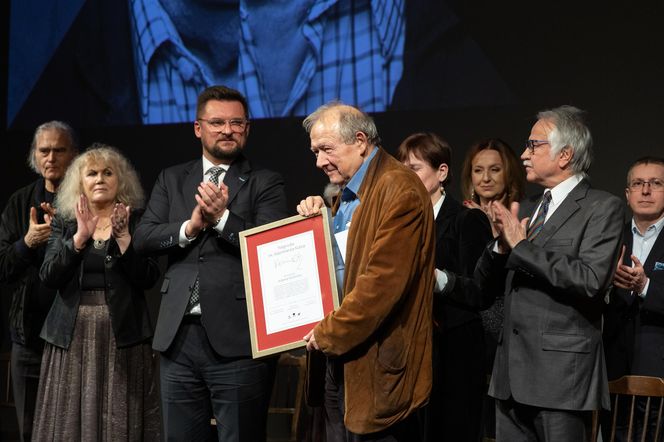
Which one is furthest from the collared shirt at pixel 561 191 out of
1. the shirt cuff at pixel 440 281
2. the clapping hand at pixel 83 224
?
the clapping hand at pixel 83 224

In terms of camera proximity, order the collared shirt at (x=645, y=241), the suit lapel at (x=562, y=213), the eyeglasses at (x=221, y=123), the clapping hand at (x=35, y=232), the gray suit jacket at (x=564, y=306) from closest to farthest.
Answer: the gray suit jacket at (x=564, y=306), the suit lapel at (x=562, y=213), the eyeglasses at (x=221, y=123), the collared shirt at (x=645, y=241), the clapping hand at (x=35, y=232)

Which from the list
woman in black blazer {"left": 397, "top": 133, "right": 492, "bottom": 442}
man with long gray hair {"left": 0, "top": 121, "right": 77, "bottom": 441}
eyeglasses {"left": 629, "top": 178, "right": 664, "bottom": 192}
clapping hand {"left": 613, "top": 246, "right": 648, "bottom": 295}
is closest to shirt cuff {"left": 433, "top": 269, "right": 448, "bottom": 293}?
woman in black blazer {"left": 397, "top": 133, "right": 492, "bottom": 442}

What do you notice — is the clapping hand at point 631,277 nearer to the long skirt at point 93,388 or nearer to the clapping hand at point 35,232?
the long skirt at point 93,388

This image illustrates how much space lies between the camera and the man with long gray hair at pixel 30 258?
434 cm

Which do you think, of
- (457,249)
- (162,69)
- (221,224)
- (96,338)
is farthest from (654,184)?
(162,69)

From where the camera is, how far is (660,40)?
4691 millimetres

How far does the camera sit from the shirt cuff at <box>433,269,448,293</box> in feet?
10.9

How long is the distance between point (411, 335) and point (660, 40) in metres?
2.83

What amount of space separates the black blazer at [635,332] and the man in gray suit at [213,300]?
1606 mm

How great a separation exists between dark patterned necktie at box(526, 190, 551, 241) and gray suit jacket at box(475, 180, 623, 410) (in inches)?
1.2

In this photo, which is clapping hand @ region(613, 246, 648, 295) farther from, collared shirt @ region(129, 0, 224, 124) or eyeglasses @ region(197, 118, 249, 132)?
collared shirt @ region(129, 0, 224, 124)

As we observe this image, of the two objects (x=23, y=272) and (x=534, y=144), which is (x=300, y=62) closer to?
(x=23, y=272)

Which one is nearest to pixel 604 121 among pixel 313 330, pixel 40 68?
pixel 313 330

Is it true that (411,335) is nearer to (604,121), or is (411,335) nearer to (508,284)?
(508,284)
